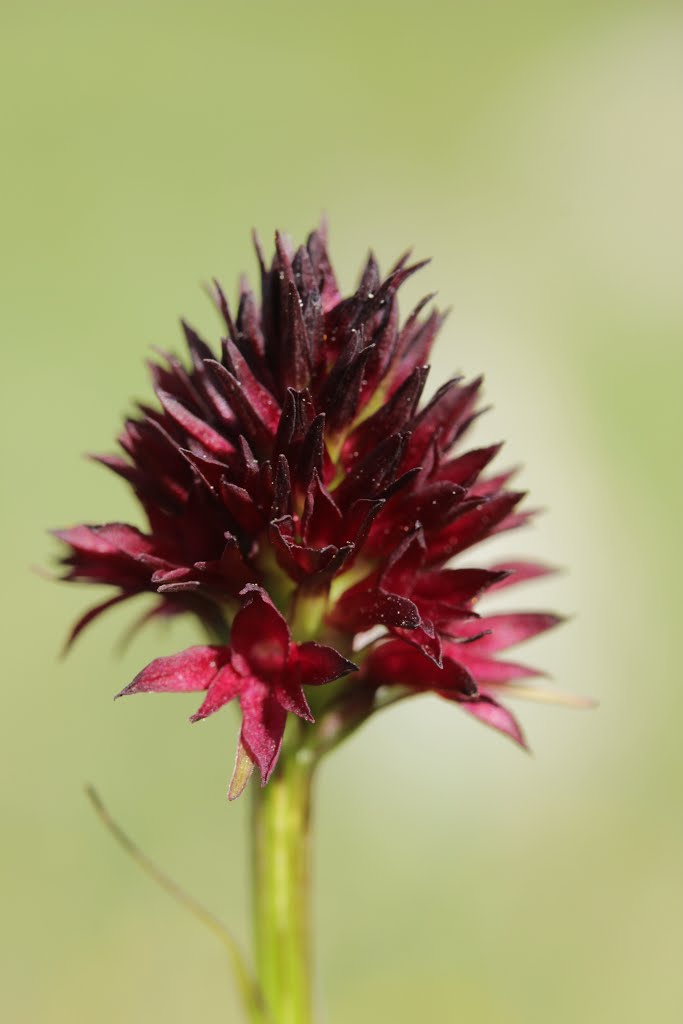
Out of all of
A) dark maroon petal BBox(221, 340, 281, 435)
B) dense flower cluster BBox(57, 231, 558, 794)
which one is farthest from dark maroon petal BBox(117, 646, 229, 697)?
dark maroon petal BBox(221, 340, 281, 435)

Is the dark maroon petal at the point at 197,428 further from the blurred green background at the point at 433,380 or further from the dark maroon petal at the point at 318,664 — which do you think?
the blurred green background at the point at 433,380

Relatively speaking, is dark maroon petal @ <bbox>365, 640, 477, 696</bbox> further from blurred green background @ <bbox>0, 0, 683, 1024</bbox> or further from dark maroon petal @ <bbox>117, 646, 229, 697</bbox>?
blurred green background @ <bbox>0, 0, 683, 1024</bbox>

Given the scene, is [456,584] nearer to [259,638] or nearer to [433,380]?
[259,638]

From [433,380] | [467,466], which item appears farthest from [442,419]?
[433,380]

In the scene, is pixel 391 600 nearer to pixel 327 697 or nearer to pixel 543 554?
pixel 327 697

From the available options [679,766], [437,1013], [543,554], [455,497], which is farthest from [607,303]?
[455,497]

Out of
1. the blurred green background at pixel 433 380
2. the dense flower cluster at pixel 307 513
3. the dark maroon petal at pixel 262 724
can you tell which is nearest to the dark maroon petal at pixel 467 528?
the dense flower cluster at pixel 307 513
